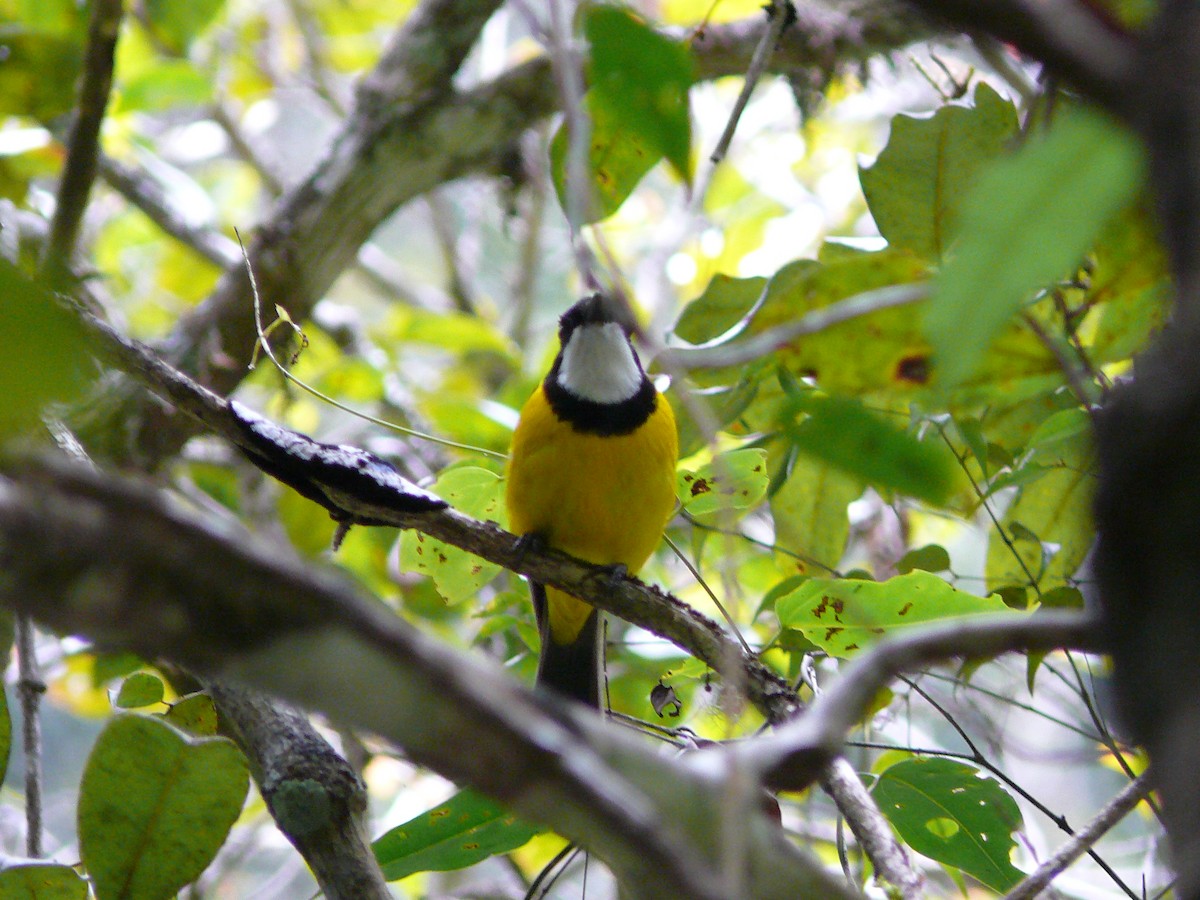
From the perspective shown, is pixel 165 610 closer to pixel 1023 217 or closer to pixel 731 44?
pixel 1023 217

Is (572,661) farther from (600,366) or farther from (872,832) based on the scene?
(872,832)

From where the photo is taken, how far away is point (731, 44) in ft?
12.2

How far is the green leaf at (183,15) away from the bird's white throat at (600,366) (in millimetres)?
1966

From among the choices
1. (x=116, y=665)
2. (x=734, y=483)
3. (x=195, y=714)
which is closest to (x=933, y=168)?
(x=734, y=483)

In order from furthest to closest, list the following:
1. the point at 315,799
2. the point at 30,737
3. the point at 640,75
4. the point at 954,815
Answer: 1. the point at 30,737
2. the point at 954,815
3. the point at 315,799
4. the point at 640,75

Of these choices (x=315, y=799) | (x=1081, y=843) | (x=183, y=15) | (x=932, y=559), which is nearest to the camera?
(x=1081, y=843)

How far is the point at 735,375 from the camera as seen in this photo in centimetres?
242

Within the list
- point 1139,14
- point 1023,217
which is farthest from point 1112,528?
point 1139,14

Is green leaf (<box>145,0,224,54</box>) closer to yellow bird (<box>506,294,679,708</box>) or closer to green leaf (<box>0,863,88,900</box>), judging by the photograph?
yellow bird (<box>506,294,679,708</box>)

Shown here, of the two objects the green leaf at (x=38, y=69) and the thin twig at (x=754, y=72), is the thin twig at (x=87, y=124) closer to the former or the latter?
the green leaf at (x=38, y=69)

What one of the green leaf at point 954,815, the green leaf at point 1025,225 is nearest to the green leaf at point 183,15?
the green leaf at point 954,815

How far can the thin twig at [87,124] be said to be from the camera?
3.10 metres

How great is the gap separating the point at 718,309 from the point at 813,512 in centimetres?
51

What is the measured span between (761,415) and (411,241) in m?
7.86
